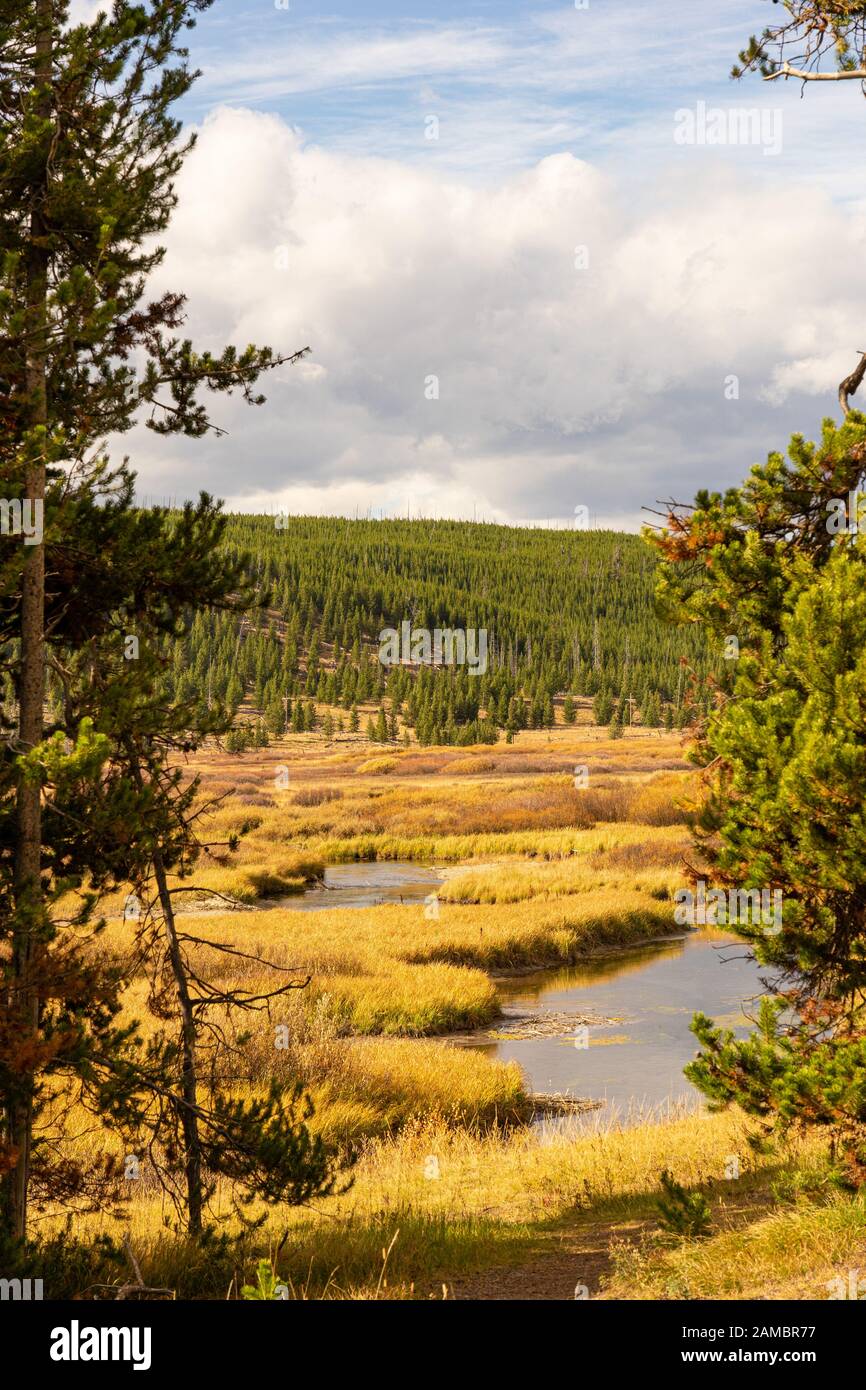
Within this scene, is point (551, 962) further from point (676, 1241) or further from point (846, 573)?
point (846, 573)

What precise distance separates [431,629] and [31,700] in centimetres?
15244

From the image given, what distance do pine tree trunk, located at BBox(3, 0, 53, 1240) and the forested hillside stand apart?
79.6m

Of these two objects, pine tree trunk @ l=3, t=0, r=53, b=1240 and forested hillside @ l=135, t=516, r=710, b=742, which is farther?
forested hillside @ l=135, t=516, r=710, b=742

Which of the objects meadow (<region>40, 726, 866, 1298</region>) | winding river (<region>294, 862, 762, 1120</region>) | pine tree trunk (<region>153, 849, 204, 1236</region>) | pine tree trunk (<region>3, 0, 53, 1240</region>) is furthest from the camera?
winding river (<region>294, 862, 762, 1120</region>)

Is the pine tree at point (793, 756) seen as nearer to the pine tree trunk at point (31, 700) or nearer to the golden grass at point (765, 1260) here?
the golden grass at point (765, 1260)

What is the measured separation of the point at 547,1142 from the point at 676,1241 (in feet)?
16.7

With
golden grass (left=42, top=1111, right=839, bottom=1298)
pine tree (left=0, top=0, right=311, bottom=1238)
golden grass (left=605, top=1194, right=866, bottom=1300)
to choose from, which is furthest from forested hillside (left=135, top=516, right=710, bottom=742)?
golden grass (left=605, top=1194, right=866, bottom=1300)

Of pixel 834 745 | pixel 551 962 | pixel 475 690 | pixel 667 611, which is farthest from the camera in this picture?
pixel 475 690

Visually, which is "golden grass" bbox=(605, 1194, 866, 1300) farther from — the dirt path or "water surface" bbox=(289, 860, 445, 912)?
"water surface" bbox=(289, 860, 445, 912)

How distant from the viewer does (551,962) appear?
78.1 feet

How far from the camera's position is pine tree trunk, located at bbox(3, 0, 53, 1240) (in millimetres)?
6528

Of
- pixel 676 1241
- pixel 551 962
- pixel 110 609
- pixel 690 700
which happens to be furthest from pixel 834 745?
pixel 551 962

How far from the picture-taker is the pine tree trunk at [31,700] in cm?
653

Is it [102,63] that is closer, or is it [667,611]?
[102,63]
